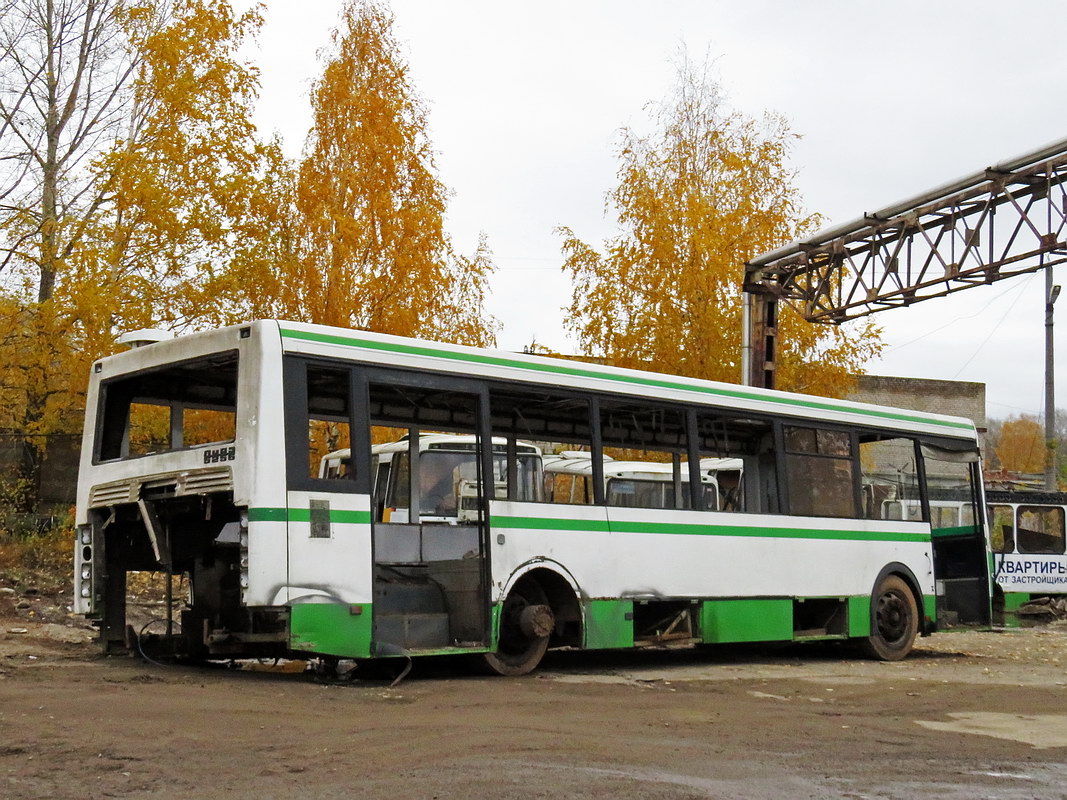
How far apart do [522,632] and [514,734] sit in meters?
3.82

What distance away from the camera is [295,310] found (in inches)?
744

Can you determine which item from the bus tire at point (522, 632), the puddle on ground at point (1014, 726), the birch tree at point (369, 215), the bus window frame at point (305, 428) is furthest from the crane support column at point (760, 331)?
the bus window frame at point (305, 428)

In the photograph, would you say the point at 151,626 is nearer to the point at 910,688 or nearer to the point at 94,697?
the point at 94,697

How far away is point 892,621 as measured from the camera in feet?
52.2

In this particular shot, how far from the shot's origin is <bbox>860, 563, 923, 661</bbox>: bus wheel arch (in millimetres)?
15625

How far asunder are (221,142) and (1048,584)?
59.9 feet

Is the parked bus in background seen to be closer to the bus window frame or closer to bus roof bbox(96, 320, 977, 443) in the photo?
bus roof bbox(96, 320, 977, 443)

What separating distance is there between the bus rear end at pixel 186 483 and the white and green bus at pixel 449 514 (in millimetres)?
21

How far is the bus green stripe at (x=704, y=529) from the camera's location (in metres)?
11.9

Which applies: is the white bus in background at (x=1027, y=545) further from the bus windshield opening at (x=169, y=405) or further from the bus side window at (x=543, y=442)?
the bus windshield opening at (x=169, y=405)

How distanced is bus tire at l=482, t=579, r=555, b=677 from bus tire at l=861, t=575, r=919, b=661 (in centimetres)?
530

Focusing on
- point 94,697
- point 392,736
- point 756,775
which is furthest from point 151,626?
point 756,775

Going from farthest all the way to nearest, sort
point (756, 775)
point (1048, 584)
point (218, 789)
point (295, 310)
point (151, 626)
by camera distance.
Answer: point (1048, 584) → point (295, 310) → point (151, 626) → point (756, 775) → point (218, 789)

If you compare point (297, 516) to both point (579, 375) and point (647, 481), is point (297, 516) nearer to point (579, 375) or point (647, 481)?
point (579, 375)
